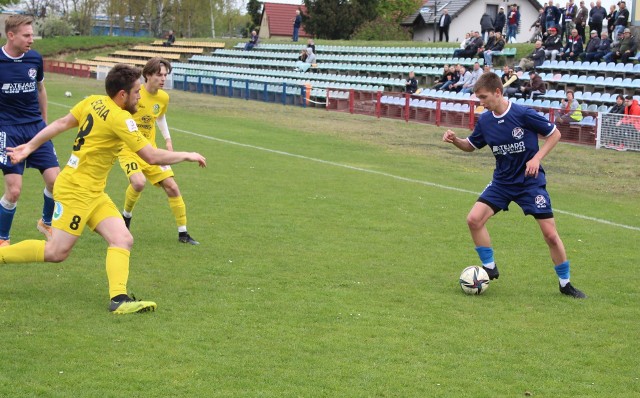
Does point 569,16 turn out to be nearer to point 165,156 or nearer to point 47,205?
point 47,205

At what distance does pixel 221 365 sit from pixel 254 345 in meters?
0.48

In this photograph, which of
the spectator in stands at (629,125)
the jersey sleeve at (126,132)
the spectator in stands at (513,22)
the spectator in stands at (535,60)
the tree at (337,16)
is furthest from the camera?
the tree at (337,16)

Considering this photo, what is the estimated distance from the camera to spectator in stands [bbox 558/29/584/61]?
29.3m

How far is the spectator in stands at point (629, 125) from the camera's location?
69.0 ft

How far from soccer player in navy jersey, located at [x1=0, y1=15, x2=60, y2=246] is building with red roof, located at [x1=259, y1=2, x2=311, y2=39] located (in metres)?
70.1

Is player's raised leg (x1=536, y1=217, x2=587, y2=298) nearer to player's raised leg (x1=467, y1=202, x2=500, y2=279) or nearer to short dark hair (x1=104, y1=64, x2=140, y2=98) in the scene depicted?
player's raised leg (x1=467, y1=202, x2=500, y2=279)

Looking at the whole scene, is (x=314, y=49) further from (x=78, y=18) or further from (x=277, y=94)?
(x=78, y=18)

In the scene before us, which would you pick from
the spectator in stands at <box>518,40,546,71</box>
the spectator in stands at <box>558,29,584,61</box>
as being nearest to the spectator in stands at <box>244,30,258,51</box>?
the spectator in stands at <box>518,40,546,71</box>

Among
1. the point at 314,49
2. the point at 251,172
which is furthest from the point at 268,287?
the point at 314,49

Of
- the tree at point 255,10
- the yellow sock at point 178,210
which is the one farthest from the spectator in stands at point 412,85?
the tree at point 255,10

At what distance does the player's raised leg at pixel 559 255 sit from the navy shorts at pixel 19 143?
4.92 metres

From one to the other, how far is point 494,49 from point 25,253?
28.1m

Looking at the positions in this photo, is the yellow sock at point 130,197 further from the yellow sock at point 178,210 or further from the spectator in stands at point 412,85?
the spectator in stands at point 412,85

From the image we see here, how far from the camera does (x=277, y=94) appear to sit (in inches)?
1486
